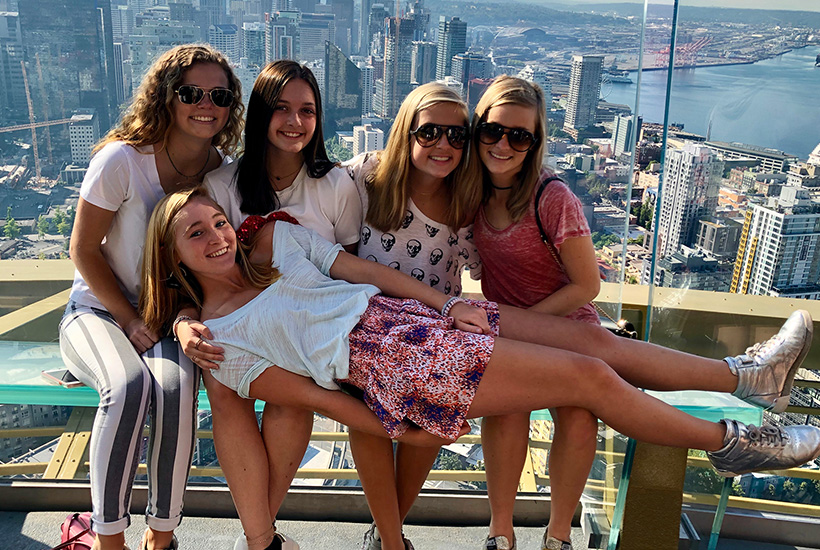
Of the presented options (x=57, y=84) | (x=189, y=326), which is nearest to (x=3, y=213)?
(x=57, y=84)

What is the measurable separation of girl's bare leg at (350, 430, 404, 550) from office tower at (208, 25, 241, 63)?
140cm

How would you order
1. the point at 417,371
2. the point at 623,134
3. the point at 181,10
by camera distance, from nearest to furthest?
the point at 417,371 → the point at 623,134 → the point at 181,10

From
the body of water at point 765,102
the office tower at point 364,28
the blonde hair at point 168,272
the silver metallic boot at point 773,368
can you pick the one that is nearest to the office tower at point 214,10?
the office tower at point 364,28

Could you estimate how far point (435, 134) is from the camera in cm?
193

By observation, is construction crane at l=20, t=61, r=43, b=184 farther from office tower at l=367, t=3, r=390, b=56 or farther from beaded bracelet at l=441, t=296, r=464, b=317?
beaded bracelet at l=441, t=296, r=464, b=317

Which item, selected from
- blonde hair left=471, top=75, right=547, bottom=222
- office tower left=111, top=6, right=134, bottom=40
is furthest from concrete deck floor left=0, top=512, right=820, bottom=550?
office tower left=111, top=6, right=134, bottom=40

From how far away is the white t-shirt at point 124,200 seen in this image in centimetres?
193

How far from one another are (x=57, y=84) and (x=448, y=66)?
1551 millimetres

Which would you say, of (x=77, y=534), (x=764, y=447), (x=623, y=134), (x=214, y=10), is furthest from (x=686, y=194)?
(x=77, y=534)

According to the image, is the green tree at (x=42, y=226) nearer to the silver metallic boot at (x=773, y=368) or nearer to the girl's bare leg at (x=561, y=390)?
the girl's bare leg at (x=561, y=390)

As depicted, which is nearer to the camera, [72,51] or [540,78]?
[540,78]

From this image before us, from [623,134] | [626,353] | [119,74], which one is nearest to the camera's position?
[626,353]

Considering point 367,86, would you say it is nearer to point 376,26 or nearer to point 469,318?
point 376,26

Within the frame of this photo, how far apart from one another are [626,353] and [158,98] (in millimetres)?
1635
